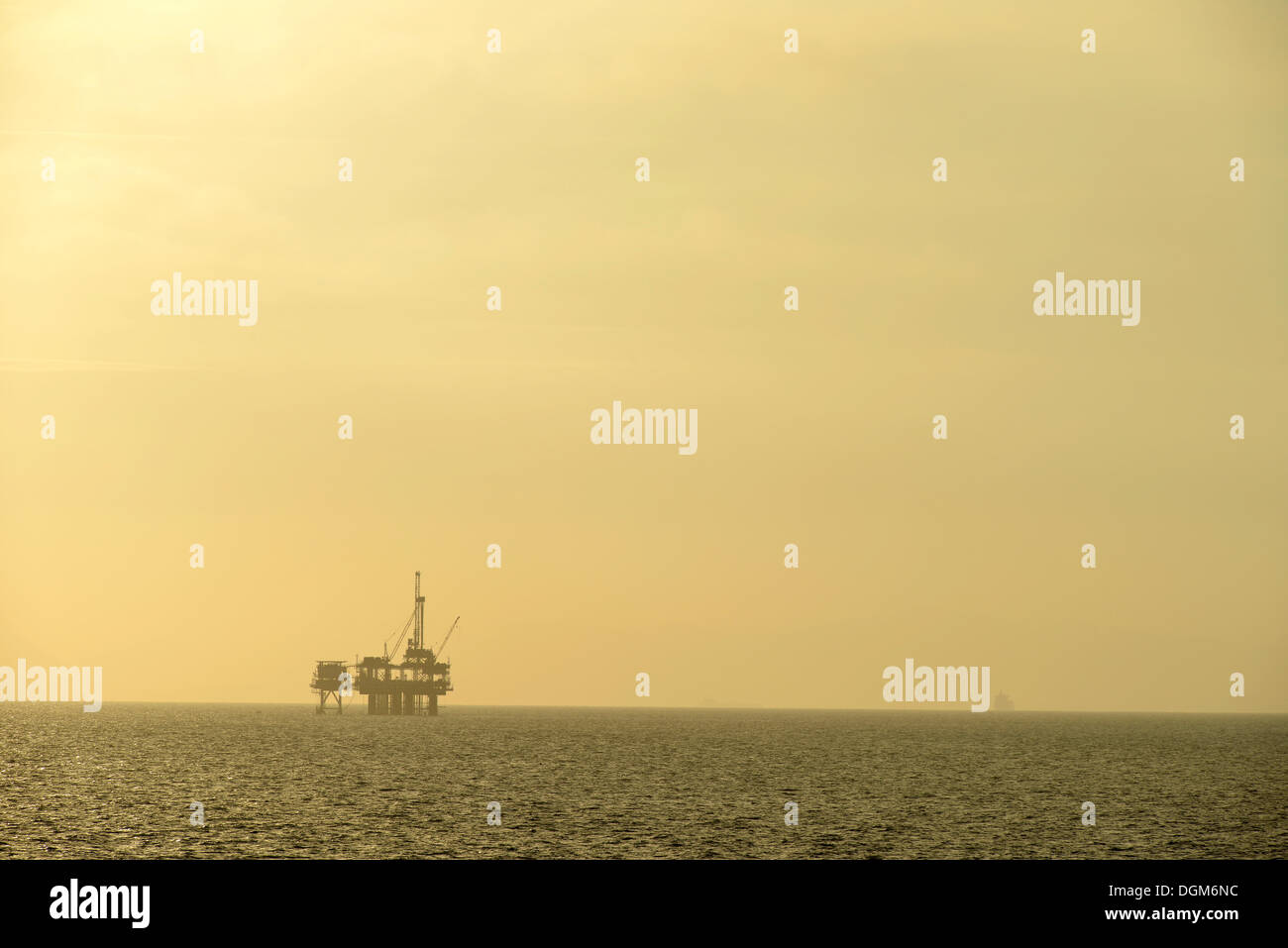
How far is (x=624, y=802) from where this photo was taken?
6738cm

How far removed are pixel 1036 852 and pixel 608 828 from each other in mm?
18041

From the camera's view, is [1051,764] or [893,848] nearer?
[893,848]

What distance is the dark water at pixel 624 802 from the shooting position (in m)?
50.5

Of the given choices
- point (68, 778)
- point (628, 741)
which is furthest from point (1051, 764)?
point (68, 778)

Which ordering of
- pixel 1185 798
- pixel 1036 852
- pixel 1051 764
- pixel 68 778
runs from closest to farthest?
pixel 1036 852, pixel 1185 798, pixel 68 778, pixel 1051 764

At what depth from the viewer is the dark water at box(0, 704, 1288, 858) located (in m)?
50.5
